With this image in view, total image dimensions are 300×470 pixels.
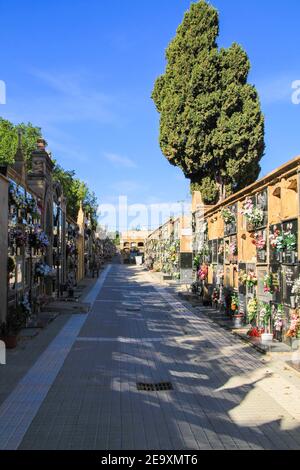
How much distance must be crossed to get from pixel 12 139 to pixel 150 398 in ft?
125

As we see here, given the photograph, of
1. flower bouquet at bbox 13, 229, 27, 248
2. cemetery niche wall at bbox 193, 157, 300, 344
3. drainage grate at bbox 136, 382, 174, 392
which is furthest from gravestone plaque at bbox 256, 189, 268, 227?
flower bouquet at bbox 13, 229, 27, 248

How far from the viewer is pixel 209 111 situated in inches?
Answer: 1085

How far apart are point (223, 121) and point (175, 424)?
2264 cm

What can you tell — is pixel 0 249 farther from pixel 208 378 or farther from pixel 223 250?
pixel 223 250

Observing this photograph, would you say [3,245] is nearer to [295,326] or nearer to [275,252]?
[275,252]

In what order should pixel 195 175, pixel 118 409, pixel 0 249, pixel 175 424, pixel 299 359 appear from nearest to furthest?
pixel 175 424, pixel 118 409, pixel 299 359, pixel 0 249, pixel 195 175

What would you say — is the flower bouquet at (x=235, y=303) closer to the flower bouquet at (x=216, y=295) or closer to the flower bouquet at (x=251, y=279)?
the flower bouquet at (x=251, y=279)

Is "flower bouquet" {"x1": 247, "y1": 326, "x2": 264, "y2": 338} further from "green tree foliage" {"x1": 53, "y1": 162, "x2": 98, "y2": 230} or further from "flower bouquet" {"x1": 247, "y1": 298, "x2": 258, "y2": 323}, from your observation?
"green tree foliage" {"x1": 53, "y1": 162, "x2": 98, "y2": 230}

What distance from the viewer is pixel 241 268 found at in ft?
54.6

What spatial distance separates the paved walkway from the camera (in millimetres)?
6270

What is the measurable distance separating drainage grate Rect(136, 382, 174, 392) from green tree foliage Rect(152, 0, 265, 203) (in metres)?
20.0

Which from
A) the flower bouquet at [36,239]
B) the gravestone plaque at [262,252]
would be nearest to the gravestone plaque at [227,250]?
the gravestone plaque at [262,252]

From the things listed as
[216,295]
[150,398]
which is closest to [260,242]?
[150,398]
